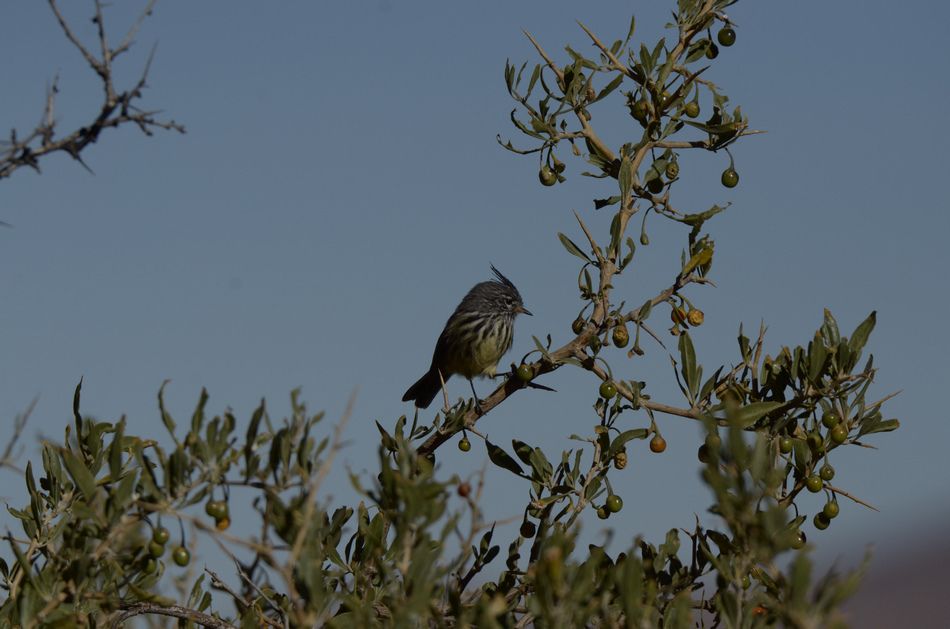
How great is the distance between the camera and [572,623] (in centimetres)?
301

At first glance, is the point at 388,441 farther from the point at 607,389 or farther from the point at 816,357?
the point at 816,357

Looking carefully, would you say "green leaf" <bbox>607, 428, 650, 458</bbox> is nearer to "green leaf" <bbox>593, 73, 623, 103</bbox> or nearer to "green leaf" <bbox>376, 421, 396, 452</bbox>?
"green leaf" <bbox>376, 421, 396, 452</bbox>

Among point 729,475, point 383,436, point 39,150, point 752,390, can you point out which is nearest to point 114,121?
point 39,150

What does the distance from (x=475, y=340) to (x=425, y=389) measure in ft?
2.15

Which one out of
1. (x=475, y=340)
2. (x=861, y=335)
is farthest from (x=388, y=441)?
(x=475, y=340)

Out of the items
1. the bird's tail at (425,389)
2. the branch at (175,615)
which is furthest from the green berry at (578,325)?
the bird's tail at (425,389)

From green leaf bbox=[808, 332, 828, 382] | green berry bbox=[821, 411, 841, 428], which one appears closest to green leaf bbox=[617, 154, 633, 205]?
green leaf bbox=[808, 332, 828, 382]

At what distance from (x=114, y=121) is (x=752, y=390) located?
2.87 meters

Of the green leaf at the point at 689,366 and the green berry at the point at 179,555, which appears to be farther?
the green leaf at the point at 689,366

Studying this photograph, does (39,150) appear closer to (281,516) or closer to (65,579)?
(65,579)

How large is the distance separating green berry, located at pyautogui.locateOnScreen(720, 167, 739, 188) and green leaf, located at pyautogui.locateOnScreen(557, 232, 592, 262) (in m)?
0.92

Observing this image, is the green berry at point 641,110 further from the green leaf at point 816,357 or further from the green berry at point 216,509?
the green berry at point 216,509

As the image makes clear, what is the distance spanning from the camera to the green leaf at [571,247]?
5250 mm

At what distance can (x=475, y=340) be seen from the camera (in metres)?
10.9
